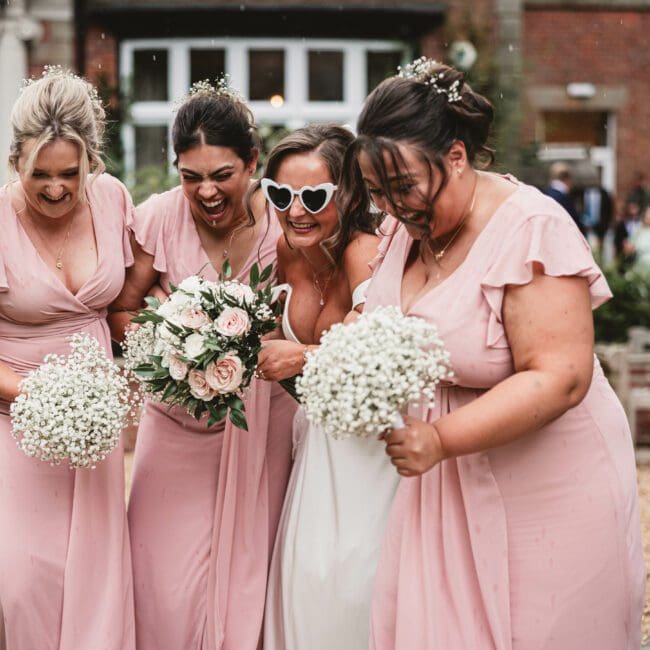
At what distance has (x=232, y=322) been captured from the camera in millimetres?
3742

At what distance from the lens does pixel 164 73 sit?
59.6 feet

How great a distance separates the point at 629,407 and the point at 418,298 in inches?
256

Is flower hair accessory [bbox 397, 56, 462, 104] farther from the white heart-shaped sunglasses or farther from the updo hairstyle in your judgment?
the updo hairstyle


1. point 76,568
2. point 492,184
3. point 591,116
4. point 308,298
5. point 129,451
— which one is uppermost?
point 591,116

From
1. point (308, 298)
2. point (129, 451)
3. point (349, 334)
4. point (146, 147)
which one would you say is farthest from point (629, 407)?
point (146, 147)

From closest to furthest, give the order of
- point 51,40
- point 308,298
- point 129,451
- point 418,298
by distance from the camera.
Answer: point 418,298 < point 308,298 < point 129,451 < point 51,40

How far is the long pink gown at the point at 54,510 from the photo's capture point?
13.4ft

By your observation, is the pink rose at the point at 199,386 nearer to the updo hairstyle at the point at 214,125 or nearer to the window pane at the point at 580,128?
the updo hairstyle at the point at 214,125

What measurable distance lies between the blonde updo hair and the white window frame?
13.6 m

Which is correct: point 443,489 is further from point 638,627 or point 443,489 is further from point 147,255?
point 147,255

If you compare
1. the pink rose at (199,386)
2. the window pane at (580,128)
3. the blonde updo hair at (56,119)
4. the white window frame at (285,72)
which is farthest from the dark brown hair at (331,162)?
the window pane at (580,128)

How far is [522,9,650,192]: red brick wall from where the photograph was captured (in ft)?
60.3

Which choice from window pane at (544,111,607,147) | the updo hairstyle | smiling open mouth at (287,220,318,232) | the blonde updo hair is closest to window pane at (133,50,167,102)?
window pane at (544,111,607,147)

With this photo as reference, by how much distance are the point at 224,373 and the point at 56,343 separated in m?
0.82
